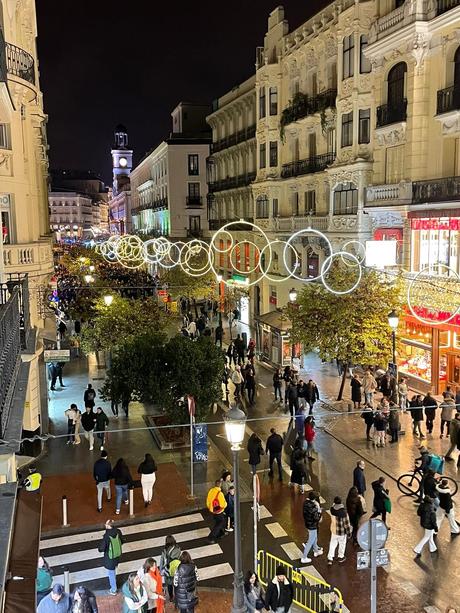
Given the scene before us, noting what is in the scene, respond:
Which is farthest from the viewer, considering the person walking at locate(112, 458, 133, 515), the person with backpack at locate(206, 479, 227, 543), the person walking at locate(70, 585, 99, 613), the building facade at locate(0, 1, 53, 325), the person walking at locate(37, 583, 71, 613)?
the building facade at locate(0, 1, 53, 325)

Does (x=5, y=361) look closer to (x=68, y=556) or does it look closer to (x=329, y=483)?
(x=68, y=556)

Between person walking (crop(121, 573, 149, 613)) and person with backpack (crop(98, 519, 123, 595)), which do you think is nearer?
person walking (crop(121, 573, 149, 613))

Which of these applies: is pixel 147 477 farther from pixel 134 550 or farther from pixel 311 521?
pixel 311 521

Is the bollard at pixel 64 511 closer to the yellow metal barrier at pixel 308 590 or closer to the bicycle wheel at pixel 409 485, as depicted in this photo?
the yellow metal barrier at pixel 308 590

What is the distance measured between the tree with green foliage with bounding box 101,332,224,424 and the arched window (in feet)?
73.2

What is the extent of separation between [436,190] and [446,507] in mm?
14181

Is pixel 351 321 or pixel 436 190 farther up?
pixel 436 190

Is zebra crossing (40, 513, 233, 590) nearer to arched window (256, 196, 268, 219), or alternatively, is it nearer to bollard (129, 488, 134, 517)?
bollard (129, 488, 134, 517)

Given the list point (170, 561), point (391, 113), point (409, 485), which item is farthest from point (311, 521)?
point (391, 113)

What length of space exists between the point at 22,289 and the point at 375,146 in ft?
69.1

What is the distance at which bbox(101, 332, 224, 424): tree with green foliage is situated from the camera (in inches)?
748

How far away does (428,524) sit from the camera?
12.6 metres

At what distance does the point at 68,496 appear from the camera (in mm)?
16281

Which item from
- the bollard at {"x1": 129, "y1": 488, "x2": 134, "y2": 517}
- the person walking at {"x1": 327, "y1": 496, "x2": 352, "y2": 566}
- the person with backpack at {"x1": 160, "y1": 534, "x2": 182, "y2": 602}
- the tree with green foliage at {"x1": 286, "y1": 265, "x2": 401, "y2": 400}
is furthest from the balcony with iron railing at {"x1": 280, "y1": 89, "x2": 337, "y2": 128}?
the person with backpack at {"x1": 160, "y1": 534, "x2": 182, "y2": 602}
